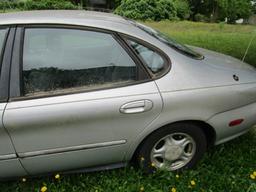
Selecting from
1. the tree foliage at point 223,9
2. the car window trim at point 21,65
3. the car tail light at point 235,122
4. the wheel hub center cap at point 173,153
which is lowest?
the tree foliage at point 223,9

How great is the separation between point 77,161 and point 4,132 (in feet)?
2.07

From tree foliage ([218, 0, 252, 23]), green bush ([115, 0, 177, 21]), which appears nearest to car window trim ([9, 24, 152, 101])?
green bush ([115, 0, 177, 21])

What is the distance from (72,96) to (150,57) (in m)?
0.71

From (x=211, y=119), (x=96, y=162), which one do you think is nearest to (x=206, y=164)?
(x=211, y=119)

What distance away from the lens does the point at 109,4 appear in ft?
85.8

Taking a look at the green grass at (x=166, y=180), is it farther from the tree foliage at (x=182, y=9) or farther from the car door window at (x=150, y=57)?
the tree foliage at (x=182, y=9)

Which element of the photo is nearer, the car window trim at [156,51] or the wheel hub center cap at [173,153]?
the car window trim at [156,51]

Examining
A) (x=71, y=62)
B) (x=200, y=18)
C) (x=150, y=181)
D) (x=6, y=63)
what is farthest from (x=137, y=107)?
(x=200, y=18)

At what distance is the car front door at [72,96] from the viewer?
2.87m

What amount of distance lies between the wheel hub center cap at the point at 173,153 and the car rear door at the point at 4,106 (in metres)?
1.24

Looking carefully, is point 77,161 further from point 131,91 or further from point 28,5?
point 28,5

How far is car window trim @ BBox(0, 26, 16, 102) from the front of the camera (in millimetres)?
2844

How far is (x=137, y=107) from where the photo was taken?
118 inches

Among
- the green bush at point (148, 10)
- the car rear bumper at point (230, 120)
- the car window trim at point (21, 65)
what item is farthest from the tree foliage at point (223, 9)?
the car window trim at point (21, 65)
